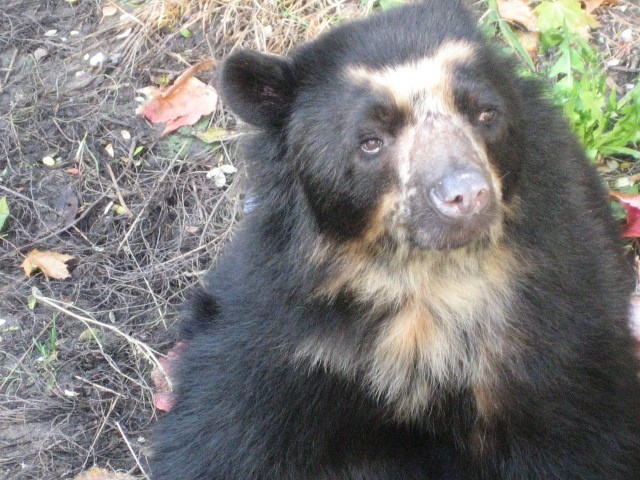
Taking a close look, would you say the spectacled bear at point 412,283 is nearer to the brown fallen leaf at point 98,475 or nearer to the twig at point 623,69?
the brown fallen leaf at point 98,475

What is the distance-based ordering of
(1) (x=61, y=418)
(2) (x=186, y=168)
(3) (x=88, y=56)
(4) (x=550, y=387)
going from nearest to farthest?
(4) (x=550, y=387) → (1) (x=61, y=418) → (2) (x=186, y=168) → (3) (x=88, y=56)

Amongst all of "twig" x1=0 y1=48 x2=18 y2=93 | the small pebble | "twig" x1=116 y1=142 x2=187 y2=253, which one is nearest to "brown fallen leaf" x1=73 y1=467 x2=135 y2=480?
"twig" x1=116 y1=142 x2=187 y2=253

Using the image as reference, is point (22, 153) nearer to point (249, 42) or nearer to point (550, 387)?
point (249, 42)

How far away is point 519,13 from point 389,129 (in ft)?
10.3

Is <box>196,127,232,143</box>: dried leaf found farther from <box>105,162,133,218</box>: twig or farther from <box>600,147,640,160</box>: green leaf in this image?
<box>600,147,640,160</box>: green leaf

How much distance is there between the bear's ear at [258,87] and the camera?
12.3 ft

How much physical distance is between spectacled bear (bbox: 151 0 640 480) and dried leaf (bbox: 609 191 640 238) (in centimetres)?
118

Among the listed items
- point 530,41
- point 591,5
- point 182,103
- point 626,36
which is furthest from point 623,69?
point 182,103

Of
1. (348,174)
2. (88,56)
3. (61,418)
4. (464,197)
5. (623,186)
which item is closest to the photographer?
(464,197)

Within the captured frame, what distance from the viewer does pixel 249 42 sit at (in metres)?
6.63

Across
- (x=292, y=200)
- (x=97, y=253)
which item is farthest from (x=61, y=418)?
(x=292, y=200)

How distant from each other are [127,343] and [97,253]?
27.1 inches

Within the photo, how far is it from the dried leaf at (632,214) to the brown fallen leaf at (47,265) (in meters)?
3.38

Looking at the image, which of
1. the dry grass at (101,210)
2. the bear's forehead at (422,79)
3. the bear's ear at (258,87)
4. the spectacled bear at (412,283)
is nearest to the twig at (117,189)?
the dry grass at (101,210)
